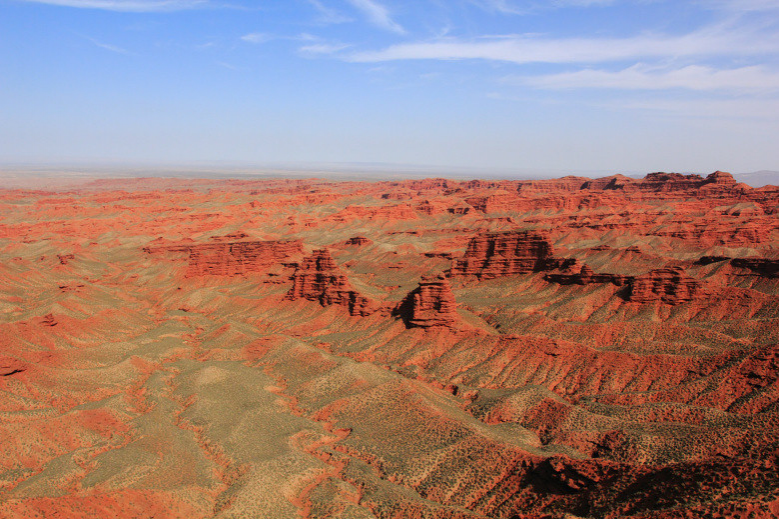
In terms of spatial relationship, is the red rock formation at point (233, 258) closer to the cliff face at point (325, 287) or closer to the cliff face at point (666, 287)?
the cliff face at point (325, 287)

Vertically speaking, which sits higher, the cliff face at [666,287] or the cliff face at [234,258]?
the cliff face at [666,287]

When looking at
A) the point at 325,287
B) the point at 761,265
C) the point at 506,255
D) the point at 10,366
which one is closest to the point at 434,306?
the point at 325,287

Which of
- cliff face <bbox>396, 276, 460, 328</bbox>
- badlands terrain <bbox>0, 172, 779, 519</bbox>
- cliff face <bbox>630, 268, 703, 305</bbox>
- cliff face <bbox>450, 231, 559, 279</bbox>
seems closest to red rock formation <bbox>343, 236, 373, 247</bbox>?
badlands terrain <bbox>0, 172, 779, 519</bbox>

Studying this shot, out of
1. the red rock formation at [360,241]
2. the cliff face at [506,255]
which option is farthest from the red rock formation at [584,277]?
the red rock formation at [360,241]

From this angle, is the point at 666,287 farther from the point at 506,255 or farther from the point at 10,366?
the point at 10,366

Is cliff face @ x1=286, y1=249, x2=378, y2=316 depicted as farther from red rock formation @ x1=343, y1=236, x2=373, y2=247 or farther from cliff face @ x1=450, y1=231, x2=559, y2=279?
red rock formation @ x1=343, y1=236, x2=373, y2=247
